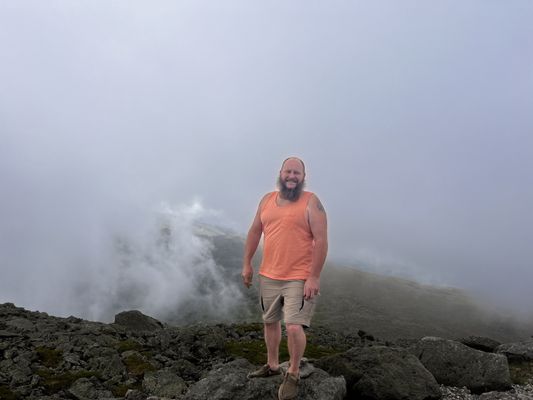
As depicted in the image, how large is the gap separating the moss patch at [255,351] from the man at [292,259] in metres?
18.2

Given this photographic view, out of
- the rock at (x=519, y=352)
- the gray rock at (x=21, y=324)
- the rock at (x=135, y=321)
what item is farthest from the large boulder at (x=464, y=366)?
the rock at (x=135, y=321)

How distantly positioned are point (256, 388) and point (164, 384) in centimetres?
862

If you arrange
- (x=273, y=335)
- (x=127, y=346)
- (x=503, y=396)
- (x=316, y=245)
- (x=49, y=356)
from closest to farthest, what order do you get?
1. (x=316, y=245)
2. (x=273, y=335)
3. (x=503, y=396)
4. (x=49, y=356)
5. (x=127, y=346)

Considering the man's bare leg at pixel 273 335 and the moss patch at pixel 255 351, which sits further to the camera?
the moss patch at pixel 255 351

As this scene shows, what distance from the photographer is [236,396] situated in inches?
502

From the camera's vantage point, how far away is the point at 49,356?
26.9 metres

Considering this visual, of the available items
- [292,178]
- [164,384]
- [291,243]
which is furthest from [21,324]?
[292,178]

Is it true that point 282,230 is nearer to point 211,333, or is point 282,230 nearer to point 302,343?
point 302,343

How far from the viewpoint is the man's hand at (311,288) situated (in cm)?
1062

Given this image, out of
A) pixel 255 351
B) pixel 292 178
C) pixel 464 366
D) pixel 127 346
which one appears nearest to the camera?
pixel 292 178

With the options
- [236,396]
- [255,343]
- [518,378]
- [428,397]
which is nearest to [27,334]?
[255,343]

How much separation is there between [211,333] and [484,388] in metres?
19.6

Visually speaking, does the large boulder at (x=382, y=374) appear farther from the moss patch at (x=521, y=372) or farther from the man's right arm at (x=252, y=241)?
the man's right arm at (x=252, y=241)

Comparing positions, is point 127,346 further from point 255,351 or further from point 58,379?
point 255,351
